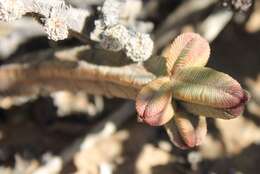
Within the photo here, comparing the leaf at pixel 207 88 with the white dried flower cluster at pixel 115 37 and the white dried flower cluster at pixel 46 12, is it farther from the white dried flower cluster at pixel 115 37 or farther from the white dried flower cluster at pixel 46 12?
the white dried flower cluster at pixel 46 12

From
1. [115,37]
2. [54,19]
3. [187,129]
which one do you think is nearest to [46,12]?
[54,19]

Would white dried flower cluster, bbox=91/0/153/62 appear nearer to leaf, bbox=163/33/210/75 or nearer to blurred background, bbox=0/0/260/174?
leaf, bbox=163/33/210/75

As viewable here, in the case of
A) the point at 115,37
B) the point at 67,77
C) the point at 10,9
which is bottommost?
the point at 67,77

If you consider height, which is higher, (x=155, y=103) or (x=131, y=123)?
(x=155, y=103)

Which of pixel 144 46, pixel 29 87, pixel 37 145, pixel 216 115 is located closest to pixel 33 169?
pixel 37 145

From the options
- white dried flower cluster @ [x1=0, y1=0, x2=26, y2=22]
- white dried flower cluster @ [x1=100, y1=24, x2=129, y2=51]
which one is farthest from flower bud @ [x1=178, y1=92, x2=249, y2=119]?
white dried flower cluster @ [x1=0, y1=0, x2=26, y2=22]

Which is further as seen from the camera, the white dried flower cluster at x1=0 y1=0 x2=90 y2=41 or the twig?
the twig

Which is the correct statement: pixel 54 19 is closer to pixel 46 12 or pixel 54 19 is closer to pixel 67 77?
pixel 46 12

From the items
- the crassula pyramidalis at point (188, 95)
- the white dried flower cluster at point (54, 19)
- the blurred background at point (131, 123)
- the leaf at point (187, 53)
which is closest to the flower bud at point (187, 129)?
the crassula pyramidalis at point (188, 95)
